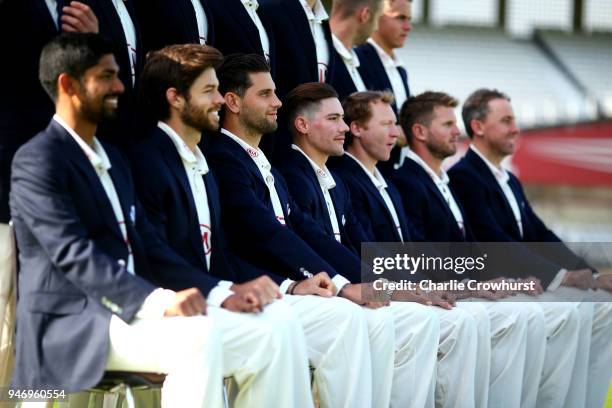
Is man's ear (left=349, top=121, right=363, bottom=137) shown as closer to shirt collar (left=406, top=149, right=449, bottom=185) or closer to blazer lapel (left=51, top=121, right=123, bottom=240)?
shirt collar (left=406, top=149, right=449, bottom=185)

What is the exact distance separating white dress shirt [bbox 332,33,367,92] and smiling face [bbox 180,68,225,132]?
2.18 meters

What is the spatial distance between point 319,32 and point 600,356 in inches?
91.9

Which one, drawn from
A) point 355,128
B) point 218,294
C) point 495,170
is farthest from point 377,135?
point 218,294

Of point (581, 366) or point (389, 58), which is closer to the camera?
point (581, 366)

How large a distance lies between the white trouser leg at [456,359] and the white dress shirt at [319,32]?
1641 millimetres

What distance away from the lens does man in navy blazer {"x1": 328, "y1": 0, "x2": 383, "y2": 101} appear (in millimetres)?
7211

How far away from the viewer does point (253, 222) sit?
5.38 m

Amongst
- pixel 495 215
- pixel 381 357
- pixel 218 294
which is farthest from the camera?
pixel 495 215

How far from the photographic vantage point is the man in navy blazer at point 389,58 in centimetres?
767

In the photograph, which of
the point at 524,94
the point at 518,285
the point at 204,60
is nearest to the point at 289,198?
the point at 204,60

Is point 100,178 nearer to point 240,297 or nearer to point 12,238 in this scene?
point 12,238

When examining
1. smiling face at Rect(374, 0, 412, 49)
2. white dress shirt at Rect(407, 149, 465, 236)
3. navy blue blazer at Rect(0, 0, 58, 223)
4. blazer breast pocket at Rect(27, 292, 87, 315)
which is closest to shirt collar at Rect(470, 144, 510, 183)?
white dress shirt at Rect(407, 149, 465, 236)

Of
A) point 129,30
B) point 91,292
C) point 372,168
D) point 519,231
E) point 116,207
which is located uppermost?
point 129,30

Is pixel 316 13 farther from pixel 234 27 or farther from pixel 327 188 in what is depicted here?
pixel 327 188
